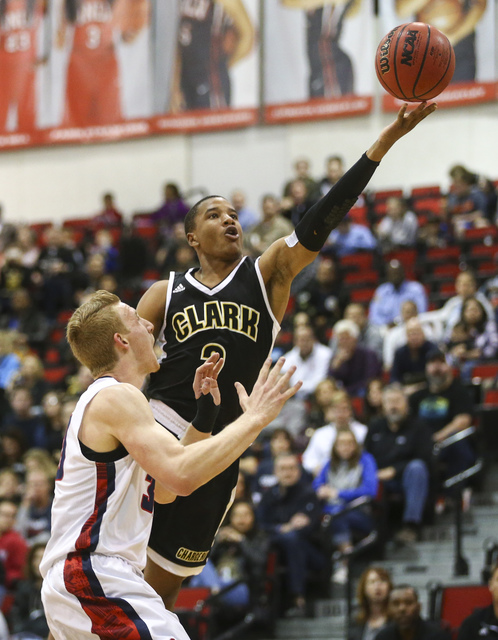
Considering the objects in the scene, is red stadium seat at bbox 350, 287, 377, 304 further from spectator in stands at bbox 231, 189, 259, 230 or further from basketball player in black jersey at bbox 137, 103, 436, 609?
basketball player in black jersey at bbox 137, 103, 436, 609

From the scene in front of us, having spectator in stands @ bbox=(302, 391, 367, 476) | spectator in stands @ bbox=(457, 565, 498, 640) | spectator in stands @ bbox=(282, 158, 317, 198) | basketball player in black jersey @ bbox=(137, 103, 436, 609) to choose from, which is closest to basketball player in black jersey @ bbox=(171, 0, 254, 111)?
spectator in stands @ bbox=(282, 158, 317, 198)

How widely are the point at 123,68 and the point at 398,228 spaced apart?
6913 millimetres

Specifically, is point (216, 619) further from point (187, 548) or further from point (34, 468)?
point (187, 548)

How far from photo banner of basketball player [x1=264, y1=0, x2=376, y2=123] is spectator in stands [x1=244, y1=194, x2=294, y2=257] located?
3710 mm

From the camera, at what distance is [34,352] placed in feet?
50.0

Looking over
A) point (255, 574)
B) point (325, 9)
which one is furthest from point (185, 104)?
point (255, 574)

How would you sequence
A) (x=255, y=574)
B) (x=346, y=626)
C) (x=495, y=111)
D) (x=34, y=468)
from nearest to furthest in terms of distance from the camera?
1. (x=346, y=626)
2. (x=255, y=574)
3. (x=34, y=468)
4. (x=495, y=111)

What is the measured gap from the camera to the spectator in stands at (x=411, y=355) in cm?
1087

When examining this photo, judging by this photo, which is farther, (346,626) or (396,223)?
(396,223)

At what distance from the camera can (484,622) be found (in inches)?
277

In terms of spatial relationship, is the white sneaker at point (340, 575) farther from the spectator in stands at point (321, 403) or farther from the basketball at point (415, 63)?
the basketball at point (415, 63)

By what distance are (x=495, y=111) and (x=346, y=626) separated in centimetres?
1066

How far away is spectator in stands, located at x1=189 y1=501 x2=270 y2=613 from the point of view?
344 inches

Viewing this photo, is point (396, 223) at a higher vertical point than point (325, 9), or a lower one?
lower
